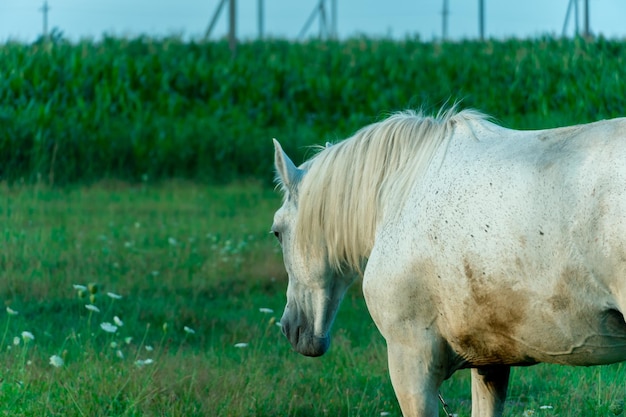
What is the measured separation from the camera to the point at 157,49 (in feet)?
63.0

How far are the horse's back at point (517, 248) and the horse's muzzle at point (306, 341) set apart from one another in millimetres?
803

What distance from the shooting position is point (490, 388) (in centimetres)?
373

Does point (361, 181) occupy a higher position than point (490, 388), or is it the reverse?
point (361, 181)

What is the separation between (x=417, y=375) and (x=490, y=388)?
1.82 feet

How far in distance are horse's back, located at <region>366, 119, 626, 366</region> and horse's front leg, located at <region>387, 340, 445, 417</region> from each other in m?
0.09

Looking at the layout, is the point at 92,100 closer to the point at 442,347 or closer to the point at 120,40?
the point at 120,40

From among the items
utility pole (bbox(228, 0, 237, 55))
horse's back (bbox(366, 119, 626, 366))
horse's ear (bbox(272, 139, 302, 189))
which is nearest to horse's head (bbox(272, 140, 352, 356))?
horse's ear (bbox(272, 139, 302, 189))

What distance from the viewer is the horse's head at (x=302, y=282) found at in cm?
403

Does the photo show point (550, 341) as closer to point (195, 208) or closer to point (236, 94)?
point (195, 208)

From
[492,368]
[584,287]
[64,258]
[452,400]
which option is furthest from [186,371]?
[64,258]

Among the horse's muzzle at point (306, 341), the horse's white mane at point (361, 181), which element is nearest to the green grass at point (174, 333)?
the horse's muzzle at point (306, 341)

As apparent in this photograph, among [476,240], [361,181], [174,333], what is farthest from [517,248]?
[174,333]

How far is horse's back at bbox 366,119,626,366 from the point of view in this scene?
273 centimetres

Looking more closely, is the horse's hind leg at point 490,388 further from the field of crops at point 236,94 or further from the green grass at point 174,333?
the field of crops at point 236,94
